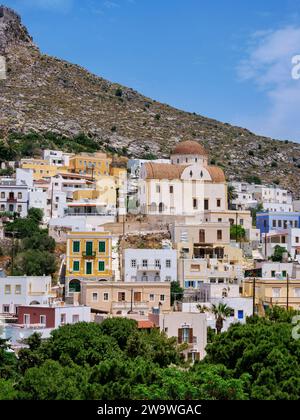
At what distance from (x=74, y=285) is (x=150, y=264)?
4.94m

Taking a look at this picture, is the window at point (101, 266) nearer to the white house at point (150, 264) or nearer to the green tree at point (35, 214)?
the white house at point (150, 264)

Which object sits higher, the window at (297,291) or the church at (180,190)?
the church at (180,190)

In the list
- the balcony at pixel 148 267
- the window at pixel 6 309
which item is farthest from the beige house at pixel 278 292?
the window at pixel 6 309

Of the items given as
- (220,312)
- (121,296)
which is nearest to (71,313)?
(121,296)

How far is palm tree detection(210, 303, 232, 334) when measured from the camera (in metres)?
45.0

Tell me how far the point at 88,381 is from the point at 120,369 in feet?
3.42

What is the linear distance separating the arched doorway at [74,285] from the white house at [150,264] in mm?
2934

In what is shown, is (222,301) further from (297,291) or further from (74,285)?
(74,285)

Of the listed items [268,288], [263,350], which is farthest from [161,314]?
[263,350]

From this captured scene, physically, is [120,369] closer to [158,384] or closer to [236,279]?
[158,384]

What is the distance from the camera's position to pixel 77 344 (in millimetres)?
34625

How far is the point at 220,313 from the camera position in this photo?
45750 millimetres

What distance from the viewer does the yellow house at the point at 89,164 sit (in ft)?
279
